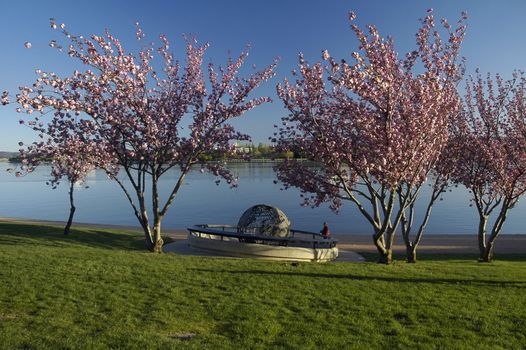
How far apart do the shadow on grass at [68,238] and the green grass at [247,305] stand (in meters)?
7.00

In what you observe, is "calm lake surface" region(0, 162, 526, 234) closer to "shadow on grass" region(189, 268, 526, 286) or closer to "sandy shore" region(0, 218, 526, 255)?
"sandy shore" region(0, 218, 526, 255)

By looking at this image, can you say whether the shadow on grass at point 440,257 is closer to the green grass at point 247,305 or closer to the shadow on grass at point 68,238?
the green grass at point 247,305

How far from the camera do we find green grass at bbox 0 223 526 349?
6.70 m

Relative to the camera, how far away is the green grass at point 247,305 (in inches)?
264

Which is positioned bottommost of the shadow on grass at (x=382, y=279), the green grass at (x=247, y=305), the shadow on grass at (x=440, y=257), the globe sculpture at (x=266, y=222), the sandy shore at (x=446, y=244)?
the green grass at (x=247, y=305)

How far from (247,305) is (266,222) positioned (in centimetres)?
1190

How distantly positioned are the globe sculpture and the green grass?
698 cm

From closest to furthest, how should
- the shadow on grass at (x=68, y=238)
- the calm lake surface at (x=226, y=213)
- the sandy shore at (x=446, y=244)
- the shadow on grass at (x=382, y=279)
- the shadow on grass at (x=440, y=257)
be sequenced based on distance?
1. the shadow on grass at (x=382, y=279)
2. the shadow on grass at (x=68, y=238)
3. the shadow on grass at (x=440, y=257)
4. the sandy shore at (x=446, y=244)
5. the calm lake surface at (x=226, y=213)

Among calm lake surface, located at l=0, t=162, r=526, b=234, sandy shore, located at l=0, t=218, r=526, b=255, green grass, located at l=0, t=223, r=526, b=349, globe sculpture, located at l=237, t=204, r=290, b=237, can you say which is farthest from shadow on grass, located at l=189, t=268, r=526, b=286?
calm lake surface, located at l=0, t=162, r=526, b=234

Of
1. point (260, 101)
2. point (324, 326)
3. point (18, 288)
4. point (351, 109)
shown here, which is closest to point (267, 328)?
point (324, 326)

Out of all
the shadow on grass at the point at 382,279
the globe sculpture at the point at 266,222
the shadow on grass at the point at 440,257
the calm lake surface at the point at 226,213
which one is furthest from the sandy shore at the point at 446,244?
the shadow on grass at the point at 382,279

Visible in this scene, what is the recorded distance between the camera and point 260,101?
1655 cm

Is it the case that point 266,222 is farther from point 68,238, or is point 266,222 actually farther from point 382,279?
point 382,279

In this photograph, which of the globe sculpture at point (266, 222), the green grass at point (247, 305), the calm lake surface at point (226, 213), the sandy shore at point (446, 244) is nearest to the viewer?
the green grass at point (247, 305)
